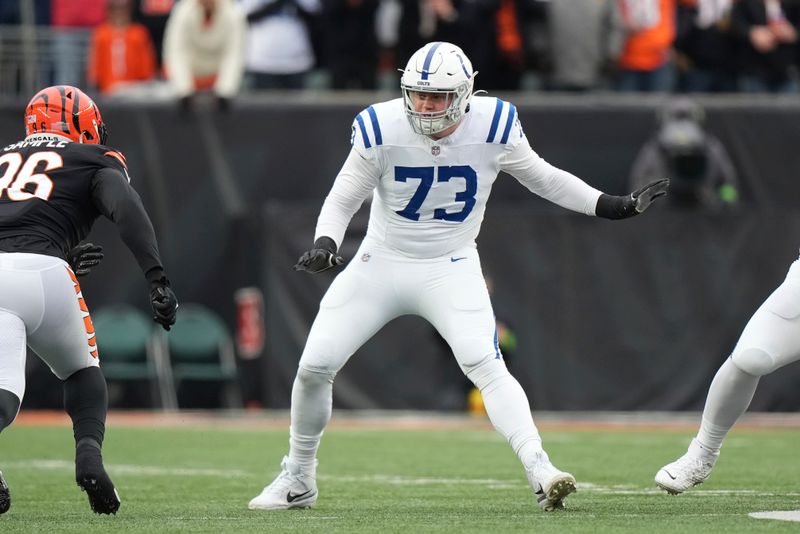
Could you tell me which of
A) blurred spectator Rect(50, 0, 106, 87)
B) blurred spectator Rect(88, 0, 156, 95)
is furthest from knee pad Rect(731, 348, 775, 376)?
blurred spectator Rect(50, 0, 106, 87)

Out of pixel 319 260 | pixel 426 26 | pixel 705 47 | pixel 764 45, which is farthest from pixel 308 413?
pixel 764 45

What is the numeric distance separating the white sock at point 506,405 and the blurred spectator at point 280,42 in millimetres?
7788

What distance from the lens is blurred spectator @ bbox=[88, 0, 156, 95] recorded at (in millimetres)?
13023

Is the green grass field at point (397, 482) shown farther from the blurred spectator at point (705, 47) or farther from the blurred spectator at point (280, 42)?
the blurred spectator at point (705, 47)

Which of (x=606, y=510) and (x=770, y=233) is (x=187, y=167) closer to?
(x=770, y=233)

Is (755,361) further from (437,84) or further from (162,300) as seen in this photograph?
(162,300)

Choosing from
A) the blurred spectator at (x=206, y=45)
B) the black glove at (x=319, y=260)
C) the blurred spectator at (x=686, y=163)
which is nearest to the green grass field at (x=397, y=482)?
the black glove at (x=319, y=260)

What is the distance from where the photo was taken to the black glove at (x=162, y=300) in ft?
17.8

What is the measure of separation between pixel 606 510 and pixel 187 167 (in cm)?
799

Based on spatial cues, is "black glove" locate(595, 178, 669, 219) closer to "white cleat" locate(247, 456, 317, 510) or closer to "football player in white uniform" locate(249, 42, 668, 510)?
"football player in white uniform" locate(249, 42, 668, 510)

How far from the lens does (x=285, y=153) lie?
1312 cm

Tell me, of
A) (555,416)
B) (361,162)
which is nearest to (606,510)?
(361,162)

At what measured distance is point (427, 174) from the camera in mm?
5984

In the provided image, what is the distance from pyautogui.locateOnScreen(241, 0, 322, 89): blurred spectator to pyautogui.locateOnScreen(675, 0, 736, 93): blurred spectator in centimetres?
310
